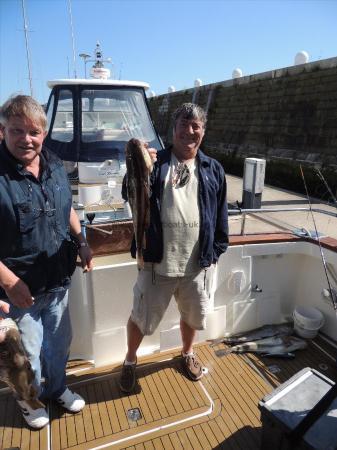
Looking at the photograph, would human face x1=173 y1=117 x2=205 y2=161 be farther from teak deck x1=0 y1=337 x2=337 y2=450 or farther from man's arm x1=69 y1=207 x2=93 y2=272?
teak deck x1=0 y1=337 x2=337 y2=450

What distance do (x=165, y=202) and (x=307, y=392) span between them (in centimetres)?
156

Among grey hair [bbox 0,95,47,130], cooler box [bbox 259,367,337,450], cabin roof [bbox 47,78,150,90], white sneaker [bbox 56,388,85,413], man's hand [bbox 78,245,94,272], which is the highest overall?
cabin roof [bbox 47,78,150,90]

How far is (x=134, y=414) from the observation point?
2.48 metres

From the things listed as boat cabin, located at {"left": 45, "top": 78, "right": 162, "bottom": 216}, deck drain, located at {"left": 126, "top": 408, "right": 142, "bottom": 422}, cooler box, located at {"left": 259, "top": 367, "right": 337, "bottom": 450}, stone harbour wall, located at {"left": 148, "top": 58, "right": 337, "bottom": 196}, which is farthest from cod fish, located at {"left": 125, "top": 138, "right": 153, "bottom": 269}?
stone harbour wall, located at {"left": 148, "top": 58, "right": 337, "bottom": 196}

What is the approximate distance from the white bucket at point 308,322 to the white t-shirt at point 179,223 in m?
1.80

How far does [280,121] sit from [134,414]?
46.7 ft

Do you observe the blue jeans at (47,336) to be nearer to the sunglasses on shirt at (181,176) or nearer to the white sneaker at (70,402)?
the white sneaker at (70,402)

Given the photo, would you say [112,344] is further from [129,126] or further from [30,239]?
[129,126]

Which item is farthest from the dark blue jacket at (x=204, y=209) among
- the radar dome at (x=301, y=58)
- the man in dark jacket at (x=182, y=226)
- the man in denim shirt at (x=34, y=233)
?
the radar dome at (x=301, y=58)

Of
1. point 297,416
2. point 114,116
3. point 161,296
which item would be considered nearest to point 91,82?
point 114,116

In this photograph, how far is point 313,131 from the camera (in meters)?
12.5

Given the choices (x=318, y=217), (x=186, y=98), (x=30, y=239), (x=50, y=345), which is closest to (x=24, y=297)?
(x=30, y=239)

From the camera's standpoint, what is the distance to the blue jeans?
6.32 ft

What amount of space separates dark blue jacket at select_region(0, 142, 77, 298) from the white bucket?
250 cm
